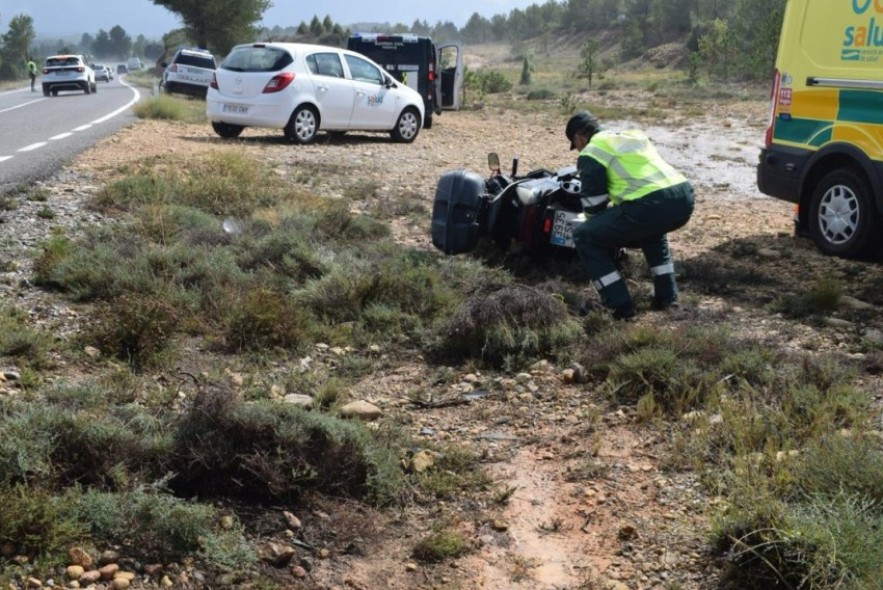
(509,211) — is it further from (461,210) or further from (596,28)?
(596,28)

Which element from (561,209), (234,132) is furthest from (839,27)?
(234,132)

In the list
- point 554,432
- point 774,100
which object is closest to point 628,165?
point 554,432

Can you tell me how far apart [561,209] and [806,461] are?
Result: 3.94 metres

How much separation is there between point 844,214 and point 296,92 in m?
9.58

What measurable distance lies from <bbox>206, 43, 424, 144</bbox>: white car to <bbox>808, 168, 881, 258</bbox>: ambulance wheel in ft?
30.3

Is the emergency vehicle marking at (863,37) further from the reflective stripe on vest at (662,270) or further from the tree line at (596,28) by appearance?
the tree line at (596,28)

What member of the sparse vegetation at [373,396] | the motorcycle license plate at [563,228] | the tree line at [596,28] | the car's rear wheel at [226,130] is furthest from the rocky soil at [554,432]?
the tree line at [596,28]

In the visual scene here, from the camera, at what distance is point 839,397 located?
4.89m

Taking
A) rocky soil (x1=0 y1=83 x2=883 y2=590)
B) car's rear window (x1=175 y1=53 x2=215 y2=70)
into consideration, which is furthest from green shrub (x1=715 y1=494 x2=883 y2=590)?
car's rear window (x1=175 y1=53 x2=215 y2=70)

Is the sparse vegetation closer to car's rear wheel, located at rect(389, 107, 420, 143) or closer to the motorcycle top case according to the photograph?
the motorcycle top case

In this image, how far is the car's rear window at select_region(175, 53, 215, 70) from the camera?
33.5m

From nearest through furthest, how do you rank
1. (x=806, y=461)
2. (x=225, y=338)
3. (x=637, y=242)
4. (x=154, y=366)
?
(x=806, y=461)
(x=154, y=366)
(x=225, y=338)
(x=637, y=242)

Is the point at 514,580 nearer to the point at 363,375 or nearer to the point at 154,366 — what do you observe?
the point at 363,375

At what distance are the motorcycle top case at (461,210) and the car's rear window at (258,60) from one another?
8.50m
